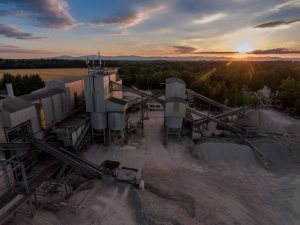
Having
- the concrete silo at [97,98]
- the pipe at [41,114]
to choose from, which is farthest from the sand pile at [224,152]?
the pipe at [41,114]

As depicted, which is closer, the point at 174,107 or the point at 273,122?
the point at 174,107

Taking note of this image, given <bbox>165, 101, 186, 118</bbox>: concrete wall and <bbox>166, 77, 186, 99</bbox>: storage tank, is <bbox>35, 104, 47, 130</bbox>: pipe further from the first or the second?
<bbox>166, 77, 186, 99</bbox>: storage tank

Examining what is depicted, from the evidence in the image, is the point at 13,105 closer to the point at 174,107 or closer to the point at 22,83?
the point at 174,107

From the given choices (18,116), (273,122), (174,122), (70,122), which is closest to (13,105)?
(18,116)

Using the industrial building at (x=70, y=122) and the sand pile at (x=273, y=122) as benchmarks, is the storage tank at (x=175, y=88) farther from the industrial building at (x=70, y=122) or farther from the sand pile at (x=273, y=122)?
the sand pile at (x=273, y=122)

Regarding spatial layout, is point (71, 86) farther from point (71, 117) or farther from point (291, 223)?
point (291, 223)

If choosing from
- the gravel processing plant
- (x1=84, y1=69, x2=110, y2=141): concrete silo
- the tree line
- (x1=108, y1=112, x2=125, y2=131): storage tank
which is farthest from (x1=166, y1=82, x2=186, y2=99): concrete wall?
the tree line
